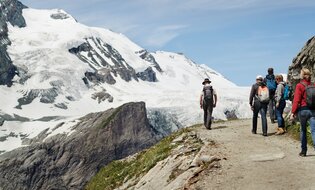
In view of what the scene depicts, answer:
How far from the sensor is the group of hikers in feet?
64.8

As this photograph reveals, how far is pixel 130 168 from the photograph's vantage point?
26.7m

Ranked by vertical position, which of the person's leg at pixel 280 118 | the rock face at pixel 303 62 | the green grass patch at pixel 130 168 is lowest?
the green grass patch at pixel 130 168

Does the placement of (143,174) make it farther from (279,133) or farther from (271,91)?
(271,91)

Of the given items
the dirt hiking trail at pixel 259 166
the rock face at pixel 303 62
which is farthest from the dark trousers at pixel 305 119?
the rock face at pixel 303 62

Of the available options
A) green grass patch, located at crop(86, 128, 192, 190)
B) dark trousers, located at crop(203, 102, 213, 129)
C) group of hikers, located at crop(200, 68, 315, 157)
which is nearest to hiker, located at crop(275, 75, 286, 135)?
group of hikers, located at crop(200, 68, 315, 157)

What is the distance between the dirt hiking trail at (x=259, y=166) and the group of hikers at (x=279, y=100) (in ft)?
4.08

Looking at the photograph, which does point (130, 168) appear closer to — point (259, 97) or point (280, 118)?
point (259, 97)

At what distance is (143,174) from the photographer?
920 inches

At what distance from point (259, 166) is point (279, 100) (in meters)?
10.0

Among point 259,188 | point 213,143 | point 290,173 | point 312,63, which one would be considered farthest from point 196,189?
point 312,63

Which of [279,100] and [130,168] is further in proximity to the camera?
[279,100]

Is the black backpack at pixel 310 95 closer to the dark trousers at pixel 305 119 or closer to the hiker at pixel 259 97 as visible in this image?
the dark trousers at pixel 305 119

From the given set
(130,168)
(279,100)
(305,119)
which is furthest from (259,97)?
(130,168)

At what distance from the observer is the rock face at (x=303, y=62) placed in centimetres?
2683
